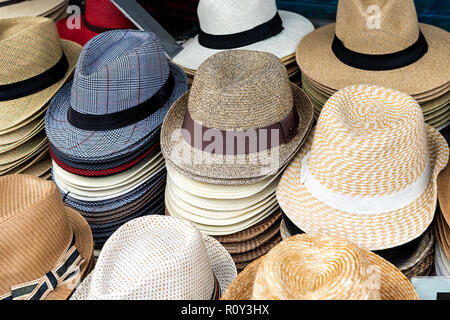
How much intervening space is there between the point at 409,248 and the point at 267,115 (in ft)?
2.43

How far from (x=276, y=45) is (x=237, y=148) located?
93 cm

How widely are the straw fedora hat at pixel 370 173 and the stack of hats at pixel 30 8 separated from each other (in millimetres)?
2408

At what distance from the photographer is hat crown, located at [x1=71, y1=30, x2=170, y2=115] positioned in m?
2.35

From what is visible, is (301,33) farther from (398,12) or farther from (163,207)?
(163,207)

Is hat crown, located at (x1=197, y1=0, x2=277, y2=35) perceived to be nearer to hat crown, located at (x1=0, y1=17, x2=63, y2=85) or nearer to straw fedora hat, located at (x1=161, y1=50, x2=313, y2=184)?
straw fedora hat, located at (x1=161, y1=50, x2=313, y2=184)

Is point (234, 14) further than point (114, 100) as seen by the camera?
Yes

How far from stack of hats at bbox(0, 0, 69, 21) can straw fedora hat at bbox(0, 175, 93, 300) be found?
178 centimetres

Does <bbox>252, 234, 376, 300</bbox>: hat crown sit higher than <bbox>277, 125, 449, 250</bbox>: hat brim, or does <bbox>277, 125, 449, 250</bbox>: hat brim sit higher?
<bbox>252, 234, 376, 300</bbox>: hat crown

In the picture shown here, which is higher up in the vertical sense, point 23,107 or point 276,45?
point 276,45

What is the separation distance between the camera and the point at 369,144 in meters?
1.72

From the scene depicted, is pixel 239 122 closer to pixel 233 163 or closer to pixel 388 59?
pixel 233 163

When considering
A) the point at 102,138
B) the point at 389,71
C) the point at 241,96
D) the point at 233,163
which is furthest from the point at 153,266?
the point at 389,71

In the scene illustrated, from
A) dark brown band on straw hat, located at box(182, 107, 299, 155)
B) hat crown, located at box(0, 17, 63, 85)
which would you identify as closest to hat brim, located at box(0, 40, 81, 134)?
hat crown, located at box(0, 17, 63, 85)

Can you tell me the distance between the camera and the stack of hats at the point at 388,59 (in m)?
2.29
